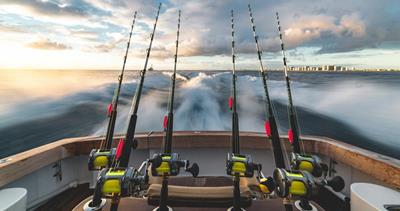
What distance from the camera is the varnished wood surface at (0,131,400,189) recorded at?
1.63 metres

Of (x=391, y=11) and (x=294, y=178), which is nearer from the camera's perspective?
(x=294, y=178)

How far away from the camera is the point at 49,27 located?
5012 millimetres

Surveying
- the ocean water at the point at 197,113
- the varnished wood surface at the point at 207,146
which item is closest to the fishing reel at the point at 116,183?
the varnished wood surface at the point at 207,146

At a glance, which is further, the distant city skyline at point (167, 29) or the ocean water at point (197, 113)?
the ocean water at point (197, 113)

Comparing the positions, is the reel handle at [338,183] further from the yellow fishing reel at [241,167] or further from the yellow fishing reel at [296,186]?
the yellow fishing reel at [241,167]

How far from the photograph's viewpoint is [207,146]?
8.30 ft

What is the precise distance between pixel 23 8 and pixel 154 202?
4140mm

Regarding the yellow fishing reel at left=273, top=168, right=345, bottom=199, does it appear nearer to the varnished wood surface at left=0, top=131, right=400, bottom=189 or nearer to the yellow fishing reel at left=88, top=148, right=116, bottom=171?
the varnished wood surface at left=0, top=131, right=400, bottom=189

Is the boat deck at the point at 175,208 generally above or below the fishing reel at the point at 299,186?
below

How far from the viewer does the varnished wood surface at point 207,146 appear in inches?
64.4

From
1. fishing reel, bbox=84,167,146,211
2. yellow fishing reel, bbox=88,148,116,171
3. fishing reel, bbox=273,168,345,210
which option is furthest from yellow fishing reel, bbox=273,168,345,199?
yellow fishing reel, bbox=88,148,116,171

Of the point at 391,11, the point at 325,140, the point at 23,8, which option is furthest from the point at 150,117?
the point at 391,11

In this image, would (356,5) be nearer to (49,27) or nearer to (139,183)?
(139,183)

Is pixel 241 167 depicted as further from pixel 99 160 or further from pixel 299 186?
pixel 99 160
